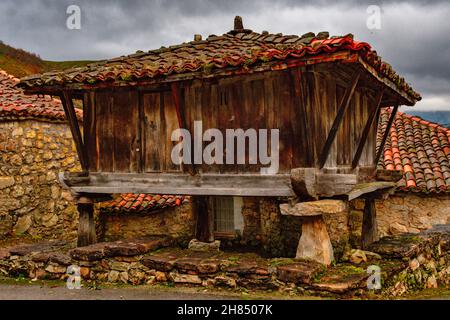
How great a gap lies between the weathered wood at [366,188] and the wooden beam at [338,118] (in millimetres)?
657

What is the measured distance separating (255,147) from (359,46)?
1.82 metres

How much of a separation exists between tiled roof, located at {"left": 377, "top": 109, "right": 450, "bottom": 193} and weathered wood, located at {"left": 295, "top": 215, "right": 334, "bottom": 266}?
145 inches

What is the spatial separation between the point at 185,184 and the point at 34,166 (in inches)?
184

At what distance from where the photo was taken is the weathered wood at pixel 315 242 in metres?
5.47

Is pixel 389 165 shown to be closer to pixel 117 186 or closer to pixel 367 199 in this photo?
pixel 367 199

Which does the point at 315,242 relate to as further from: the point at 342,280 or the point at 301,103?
the point at 301,103

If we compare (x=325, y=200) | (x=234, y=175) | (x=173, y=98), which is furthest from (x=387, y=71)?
(x=173, y=98)

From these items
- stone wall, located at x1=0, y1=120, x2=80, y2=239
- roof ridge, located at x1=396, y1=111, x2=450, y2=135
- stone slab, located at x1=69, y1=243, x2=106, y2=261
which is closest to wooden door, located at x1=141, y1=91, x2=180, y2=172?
stone slab, located at x1=69, y1=243, x2=106, y2=261

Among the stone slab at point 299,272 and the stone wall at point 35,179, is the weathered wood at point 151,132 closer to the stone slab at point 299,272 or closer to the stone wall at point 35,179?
the stone slab at point 299,272

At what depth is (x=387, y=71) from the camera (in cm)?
565

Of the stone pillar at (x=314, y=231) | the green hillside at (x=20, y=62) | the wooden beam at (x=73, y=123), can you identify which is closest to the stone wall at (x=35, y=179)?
the wooden beam at (x=73, y=123)

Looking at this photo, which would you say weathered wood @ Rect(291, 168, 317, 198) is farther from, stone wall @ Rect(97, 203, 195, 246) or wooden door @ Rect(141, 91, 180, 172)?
stone wall @ Rect(97, 203, 195, 246)

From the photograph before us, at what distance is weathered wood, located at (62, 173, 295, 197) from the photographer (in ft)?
18.1

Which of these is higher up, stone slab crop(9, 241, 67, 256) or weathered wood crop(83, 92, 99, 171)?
weathered wood crop(83, 92, 99, 171)
